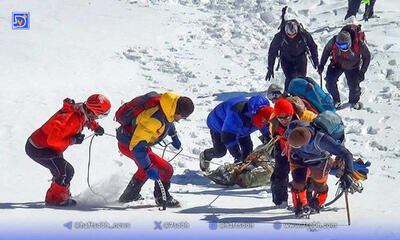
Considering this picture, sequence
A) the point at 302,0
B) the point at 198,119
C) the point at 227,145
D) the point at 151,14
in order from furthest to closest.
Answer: the point at 302,0 → the point at 151,14 → the point at 198,119 → the point at 227,145

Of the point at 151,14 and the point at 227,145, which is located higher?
the point at 151,14

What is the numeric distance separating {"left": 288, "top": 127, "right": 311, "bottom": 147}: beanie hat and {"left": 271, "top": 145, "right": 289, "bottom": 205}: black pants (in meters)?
1.16

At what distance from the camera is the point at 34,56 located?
550 inches

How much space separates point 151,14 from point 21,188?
999 cm

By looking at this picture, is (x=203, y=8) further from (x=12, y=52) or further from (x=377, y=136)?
(x=377, y=136)

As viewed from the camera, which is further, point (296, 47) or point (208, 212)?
point (296, 47)

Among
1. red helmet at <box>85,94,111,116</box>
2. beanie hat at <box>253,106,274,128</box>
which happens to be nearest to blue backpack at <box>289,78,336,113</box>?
beanie hat at <box>253,106,274,128</box>

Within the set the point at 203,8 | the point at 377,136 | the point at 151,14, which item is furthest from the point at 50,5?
the point at 377,136

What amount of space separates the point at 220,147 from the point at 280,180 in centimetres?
200

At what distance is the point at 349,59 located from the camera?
12.0 meters

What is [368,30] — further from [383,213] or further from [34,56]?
[383,213]

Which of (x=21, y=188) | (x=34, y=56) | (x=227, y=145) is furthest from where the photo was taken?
(x=34, y=56)

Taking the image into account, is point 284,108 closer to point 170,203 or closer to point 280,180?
point 280,180

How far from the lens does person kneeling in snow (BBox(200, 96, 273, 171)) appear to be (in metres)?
8.38
